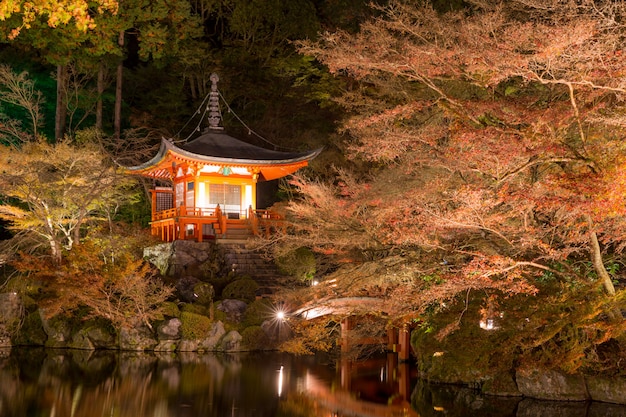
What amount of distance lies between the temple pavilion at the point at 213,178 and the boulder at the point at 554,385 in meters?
11.5

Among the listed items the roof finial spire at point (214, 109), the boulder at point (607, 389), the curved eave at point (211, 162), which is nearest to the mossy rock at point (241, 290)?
the curved eave at point (211, 162)

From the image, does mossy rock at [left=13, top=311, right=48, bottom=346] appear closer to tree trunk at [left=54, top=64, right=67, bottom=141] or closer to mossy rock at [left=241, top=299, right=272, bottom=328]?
mossy rock at [left=241, top=299, right=272, bottom=328]

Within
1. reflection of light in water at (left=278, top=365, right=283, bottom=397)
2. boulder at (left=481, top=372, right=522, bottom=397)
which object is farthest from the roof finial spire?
boulder at (left=481, top=372, right=522, bottom=397)

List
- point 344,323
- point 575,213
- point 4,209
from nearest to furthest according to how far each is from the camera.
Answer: point 575,213 → point 344,323 → point 4,209

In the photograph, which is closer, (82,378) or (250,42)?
(82,378)

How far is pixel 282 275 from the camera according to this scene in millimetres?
19531

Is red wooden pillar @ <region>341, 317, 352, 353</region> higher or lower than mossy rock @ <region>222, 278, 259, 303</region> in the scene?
lower

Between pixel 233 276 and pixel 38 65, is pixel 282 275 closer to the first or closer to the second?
pixel 233 276

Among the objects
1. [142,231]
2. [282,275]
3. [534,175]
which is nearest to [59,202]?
[142,231]

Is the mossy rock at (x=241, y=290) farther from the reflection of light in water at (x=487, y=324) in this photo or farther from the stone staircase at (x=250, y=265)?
the reflection of light in water at (x=487, y=324)

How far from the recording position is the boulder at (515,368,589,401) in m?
10.7

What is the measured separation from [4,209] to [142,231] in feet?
17.0

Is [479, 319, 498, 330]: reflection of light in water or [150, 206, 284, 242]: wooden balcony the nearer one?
[479, 319, 498, 330]: reflection of light in water

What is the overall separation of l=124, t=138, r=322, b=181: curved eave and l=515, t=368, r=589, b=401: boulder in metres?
12.3
